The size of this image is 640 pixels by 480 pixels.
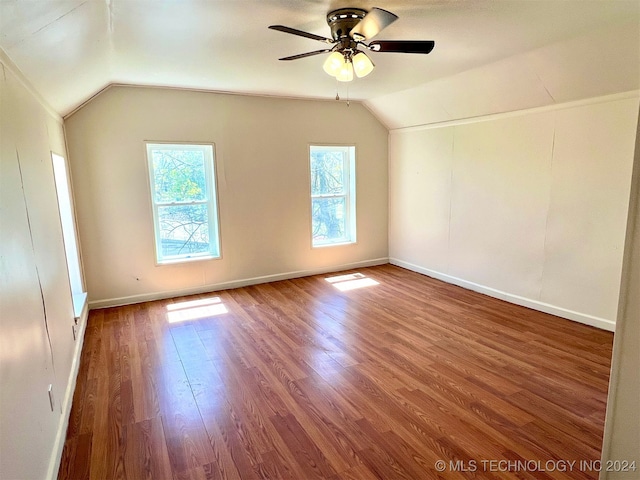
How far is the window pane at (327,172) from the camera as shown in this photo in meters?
5.43

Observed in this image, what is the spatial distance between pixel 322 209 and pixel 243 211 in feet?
4.05

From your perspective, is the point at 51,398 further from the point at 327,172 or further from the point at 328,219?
the point at 327,172

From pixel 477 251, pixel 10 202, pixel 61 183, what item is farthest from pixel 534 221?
pixel 61 183

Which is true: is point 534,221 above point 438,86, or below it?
below

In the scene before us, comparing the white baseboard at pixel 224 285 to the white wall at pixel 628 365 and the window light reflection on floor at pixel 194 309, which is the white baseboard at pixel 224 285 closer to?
the window light reflection on floor at pixel 194 309

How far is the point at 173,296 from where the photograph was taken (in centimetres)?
465

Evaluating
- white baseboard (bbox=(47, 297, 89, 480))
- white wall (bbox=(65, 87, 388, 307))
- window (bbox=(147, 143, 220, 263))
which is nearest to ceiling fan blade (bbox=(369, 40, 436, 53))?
white wall (bbox=(65, 87, 388, 307))

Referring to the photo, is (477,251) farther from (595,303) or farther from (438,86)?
(438,86)

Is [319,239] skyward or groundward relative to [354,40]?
groundward

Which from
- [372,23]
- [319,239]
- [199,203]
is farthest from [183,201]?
[372,23]

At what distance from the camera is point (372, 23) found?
2295 mm

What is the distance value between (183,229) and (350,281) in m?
2.30

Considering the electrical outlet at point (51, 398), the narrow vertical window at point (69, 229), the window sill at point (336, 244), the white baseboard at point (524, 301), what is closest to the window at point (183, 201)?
the narrow vertical window at point (69, 229)

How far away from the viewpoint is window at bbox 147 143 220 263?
4.48 meters
